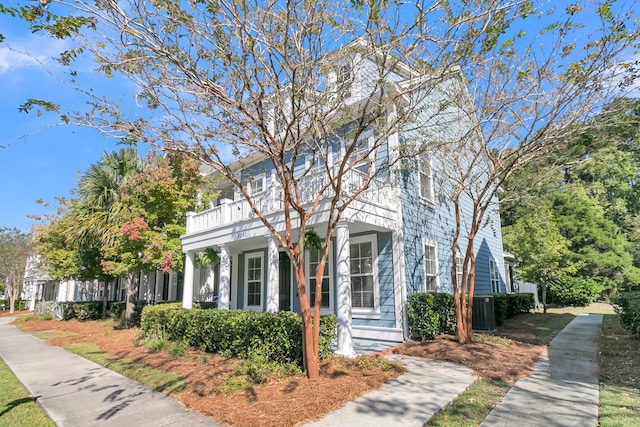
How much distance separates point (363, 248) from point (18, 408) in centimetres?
807

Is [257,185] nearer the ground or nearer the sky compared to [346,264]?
nearer the sky

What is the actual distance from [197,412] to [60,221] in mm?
16787

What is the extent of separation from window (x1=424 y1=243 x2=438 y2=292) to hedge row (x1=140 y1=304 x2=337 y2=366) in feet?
16.6

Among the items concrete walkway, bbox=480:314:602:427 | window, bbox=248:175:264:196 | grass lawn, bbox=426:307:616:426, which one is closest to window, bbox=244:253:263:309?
window, bbox=248:175:264:196

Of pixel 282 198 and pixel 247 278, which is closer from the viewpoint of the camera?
pixel 282 198

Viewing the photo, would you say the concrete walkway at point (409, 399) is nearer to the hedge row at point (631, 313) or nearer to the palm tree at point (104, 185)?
the hedge row at point (631, 313)

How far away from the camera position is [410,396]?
5254mm

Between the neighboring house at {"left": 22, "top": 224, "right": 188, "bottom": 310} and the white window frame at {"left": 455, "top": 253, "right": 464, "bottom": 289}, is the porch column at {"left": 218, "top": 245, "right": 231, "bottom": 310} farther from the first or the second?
the white window frame at {"left": 455, "top": 253, "right": 464, "bottom": 289}

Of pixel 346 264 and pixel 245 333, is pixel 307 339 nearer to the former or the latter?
pixel 245 333

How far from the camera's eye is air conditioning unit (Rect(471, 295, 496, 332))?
10828mm

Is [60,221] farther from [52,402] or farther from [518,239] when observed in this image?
[518,239]

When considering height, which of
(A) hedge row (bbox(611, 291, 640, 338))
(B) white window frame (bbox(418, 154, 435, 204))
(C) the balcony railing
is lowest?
(A) hedge row (bbox(611, 291, 640, 338))

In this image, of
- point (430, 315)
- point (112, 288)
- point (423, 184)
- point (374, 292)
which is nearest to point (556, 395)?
point (430, 315)

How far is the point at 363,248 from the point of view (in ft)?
35.2
